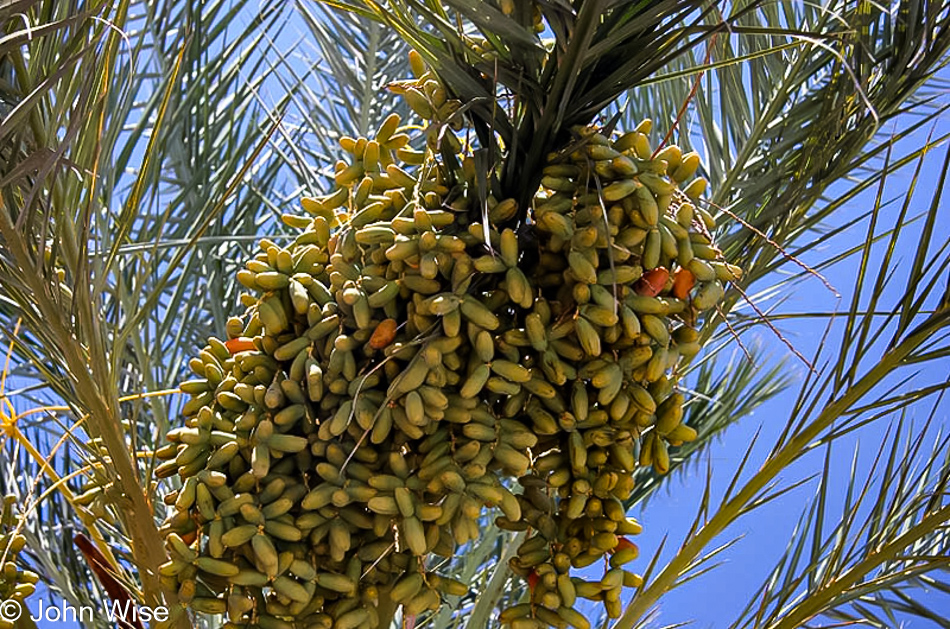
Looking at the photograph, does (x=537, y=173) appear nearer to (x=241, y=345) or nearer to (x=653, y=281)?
(x=653, y=281)

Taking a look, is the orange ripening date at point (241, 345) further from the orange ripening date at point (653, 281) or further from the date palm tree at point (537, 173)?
the orange ripening date at point (653, 281)

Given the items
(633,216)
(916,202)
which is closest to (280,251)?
(633,216)

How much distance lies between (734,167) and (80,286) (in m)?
0.72

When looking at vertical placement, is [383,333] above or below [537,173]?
below

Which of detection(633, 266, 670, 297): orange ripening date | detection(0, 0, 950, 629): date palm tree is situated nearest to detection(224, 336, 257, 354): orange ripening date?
detection(0, 0, 950, 629): date palm tree

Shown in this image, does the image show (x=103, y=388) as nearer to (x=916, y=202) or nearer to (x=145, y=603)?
(x=145, y=603)

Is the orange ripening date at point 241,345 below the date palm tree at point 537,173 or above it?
below

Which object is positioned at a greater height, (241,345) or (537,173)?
(537,173)

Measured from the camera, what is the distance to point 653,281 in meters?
0.67

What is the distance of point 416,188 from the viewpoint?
693 millimetres

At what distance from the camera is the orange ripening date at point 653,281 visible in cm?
67

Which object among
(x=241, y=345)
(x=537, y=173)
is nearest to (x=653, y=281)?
(x=537, y=173)

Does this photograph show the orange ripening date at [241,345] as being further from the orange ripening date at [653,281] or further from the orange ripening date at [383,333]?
the orange ripening date at [653,281]

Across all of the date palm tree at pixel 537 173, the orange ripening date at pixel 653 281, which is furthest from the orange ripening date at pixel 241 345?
the orange ripening date at pixel 653 281
